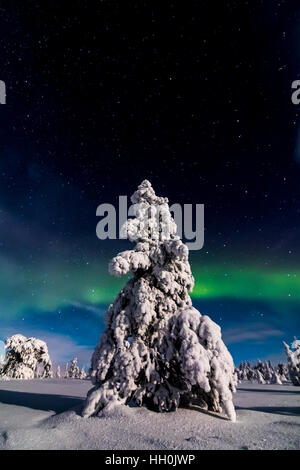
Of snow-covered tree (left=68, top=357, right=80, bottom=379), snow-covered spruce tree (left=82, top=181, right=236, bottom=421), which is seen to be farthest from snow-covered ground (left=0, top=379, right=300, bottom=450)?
snow-covered tree (left=68, top=357, right=80, bottom=379)

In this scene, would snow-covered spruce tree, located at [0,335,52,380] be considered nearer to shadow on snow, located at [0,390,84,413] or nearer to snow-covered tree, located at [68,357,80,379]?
shadow on snow, located at [0,390,84,413]

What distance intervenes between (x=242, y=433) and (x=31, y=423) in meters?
6.19

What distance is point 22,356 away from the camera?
26.2 metres

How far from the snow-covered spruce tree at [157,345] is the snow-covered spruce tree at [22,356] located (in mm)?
22414

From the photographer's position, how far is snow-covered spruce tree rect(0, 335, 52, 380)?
84.0 ft

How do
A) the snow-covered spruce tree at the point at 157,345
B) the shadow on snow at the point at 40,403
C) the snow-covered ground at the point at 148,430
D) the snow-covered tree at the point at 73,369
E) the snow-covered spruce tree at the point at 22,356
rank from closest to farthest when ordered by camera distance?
the snow-covered ground at the point at 148,430 → the snow-covered spruce tree at the point at 157,345 → the shadow on snow at the point at 40,403 → the snow-covered spruce tree at the point at 22,356 → the snow-covered tree at the point at 73,369

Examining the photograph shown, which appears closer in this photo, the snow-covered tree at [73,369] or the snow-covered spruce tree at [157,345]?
the snow-covered spruce tree at [157,345]

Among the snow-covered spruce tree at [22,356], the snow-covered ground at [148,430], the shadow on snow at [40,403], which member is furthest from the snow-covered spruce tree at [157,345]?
the snow-covered spruce tree at [22,356]

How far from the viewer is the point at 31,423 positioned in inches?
282

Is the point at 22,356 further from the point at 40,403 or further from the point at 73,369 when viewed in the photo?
the point at 73,369

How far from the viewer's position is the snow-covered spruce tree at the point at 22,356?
25.6 meters

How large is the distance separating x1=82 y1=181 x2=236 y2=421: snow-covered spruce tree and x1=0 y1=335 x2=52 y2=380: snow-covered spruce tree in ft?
73.5

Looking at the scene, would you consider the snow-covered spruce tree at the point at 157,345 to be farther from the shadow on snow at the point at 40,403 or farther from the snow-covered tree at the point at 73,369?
the snow-covered tree at the point at 73,369

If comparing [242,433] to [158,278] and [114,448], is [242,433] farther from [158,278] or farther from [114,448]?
[158,278]
